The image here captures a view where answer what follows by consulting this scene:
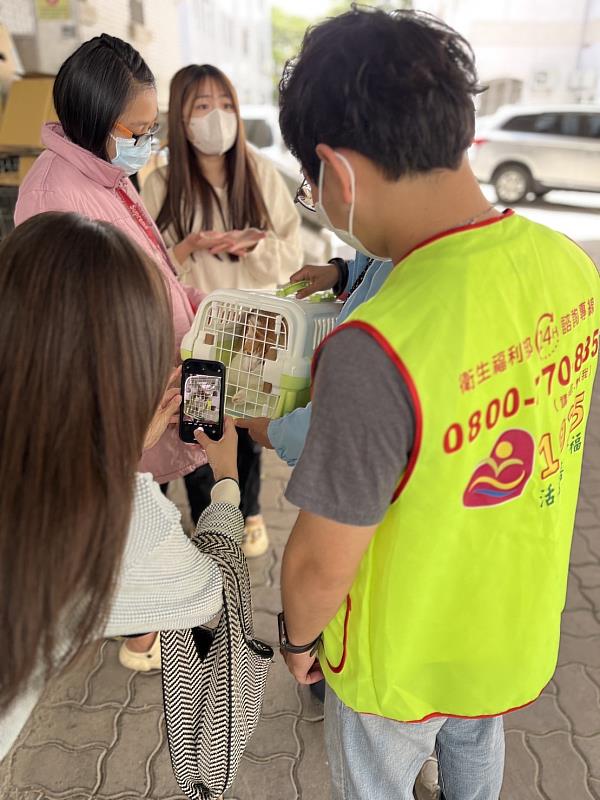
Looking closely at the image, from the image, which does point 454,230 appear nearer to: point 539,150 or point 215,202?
point 215,202

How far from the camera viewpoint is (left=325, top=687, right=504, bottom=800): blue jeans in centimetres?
109

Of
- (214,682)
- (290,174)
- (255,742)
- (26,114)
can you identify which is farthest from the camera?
(290,174)

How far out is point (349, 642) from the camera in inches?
40.9

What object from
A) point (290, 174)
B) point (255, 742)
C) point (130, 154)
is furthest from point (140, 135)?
point (290, 174)

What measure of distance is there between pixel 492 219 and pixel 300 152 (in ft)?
0.95

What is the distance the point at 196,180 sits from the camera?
231cm

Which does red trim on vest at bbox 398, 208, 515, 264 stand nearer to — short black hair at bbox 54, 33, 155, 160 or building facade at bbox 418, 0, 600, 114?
short black hair at bbox 54, 33, 155, 160

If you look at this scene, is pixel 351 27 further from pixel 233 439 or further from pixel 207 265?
pixel 207 265

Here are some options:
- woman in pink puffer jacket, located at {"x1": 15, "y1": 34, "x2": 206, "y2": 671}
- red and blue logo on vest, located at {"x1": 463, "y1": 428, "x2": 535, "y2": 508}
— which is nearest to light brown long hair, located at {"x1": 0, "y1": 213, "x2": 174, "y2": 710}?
red and blue logo on vest, located at {"x1": 463, "y1": 428, "x2": 535, "y2": 508}

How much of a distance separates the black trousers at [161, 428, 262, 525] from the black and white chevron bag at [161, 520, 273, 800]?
3.12 feet

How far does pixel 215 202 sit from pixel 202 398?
3.93 ft

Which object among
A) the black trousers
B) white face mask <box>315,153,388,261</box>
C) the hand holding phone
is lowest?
the black trousers

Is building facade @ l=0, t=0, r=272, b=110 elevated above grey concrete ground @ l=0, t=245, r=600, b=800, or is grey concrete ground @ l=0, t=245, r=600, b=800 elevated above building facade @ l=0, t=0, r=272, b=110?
Result: building facade @ l=0, t=0, r=272, b=110

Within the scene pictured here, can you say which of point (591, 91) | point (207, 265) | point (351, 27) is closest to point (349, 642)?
point (351, 27)
